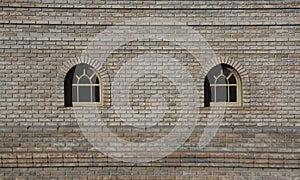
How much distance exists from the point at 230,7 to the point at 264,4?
58 cm

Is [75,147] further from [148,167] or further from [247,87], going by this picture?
[247,87]

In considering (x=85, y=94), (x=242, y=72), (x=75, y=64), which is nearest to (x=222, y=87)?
(x=242, y=72)

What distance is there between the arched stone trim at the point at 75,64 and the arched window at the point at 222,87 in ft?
5.79

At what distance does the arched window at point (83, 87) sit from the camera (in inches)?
233

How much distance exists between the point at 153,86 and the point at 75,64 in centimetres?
141

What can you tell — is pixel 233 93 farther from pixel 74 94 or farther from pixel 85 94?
pixel 74 94

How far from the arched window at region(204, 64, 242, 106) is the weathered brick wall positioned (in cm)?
17

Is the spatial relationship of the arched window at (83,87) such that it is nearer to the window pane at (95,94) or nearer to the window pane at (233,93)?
the window pane at (95,94)

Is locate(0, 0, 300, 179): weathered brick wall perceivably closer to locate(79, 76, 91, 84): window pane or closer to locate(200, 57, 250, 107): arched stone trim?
locate(200, 57, 250, 107): arched stone trim

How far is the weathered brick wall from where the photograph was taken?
5.62 m

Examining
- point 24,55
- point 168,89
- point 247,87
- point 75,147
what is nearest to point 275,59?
point 247,87

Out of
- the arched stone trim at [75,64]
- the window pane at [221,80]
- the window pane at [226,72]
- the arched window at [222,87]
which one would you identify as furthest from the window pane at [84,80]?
the window pane at [226,72]

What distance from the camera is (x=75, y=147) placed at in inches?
222

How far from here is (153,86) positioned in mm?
5812
